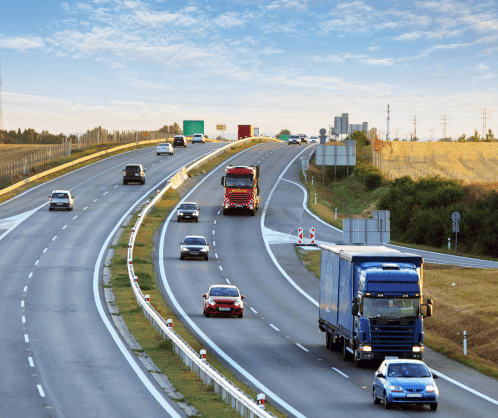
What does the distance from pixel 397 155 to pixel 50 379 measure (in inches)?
4522

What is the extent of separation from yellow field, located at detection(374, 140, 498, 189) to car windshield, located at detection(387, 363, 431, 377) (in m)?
94.5

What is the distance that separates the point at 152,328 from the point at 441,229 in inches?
1946

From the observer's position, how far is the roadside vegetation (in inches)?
1330

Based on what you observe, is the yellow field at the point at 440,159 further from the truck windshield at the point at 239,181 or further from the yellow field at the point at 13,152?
the yellow field at the point at 13,152

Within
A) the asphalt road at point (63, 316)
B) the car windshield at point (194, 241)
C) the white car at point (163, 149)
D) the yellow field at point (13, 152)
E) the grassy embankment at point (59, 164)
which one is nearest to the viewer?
the asphalt road at point (63, 316)

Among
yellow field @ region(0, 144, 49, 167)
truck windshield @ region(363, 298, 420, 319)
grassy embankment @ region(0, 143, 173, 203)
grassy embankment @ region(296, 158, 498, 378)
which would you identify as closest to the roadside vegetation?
grassy embankment @ region(296, 158, 498, 378)

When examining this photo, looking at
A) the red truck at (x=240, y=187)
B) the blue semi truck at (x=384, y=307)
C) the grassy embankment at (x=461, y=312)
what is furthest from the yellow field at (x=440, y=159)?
the blue semi truck at (x=384, y=307)

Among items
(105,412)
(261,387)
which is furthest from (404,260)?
(105,412)

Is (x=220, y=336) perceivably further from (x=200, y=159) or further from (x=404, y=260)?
(x=200, y=159)

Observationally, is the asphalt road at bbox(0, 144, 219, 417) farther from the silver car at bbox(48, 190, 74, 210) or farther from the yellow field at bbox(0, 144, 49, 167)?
the yellow field at bbox(0, 144, 49, 167)

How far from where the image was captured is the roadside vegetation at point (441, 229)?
111ft

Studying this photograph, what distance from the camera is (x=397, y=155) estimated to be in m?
132

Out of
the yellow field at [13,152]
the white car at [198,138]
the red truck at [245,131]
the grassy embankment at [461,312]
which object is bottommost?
the grassy embankment at [461,312]

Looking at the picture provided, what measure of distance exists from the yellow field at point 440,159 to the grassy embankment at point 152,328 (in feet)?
211
